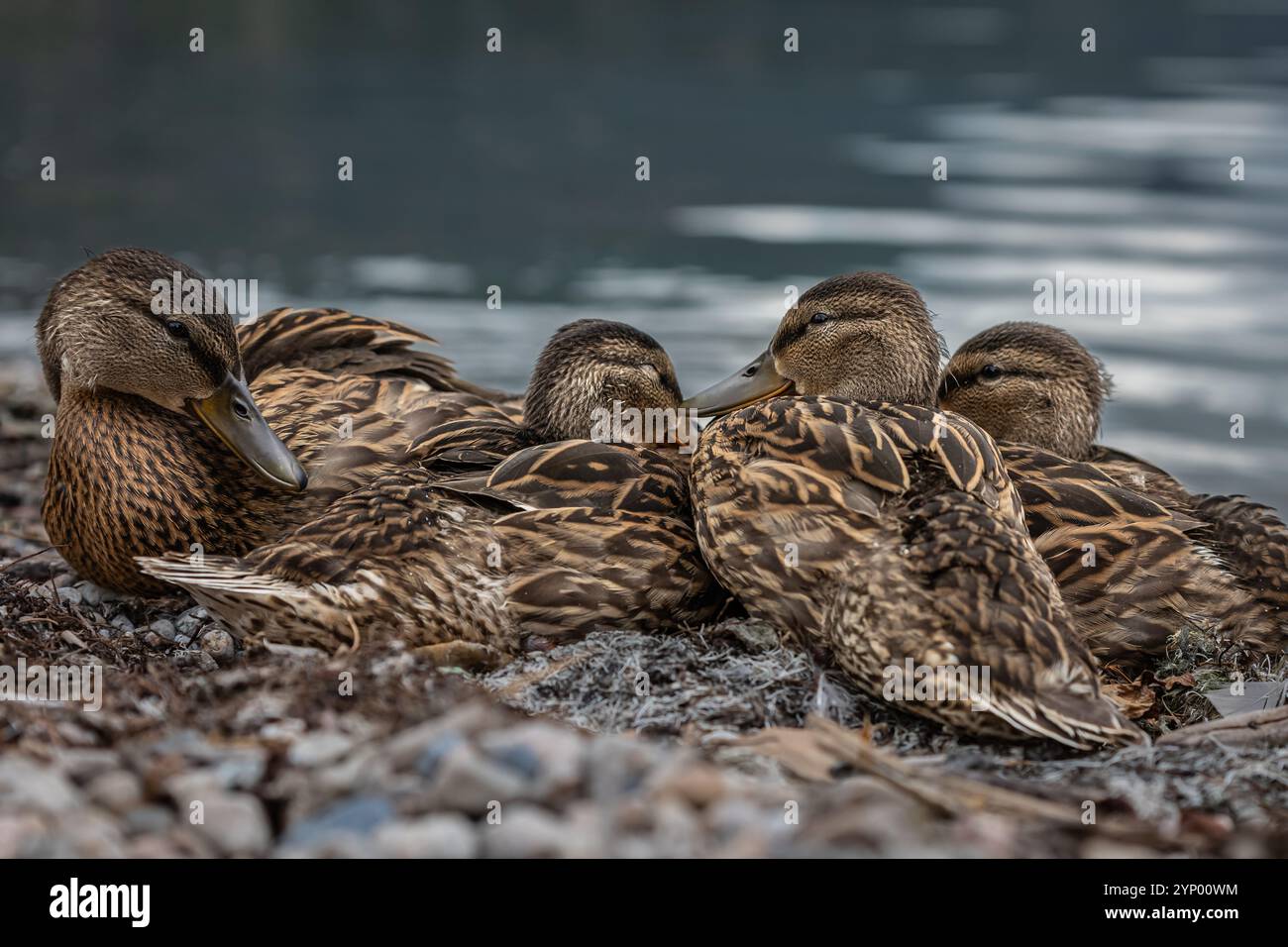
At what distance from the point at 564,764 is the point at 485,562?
206cm

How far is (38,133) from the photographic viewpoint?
18953 millimetres

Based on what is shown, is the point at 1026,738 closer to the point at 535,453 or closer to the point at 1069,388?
the point at 535,453

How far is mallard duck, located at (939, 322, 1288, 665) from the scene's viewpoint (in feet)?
18.3

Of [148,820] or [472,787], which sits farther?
[148,820]

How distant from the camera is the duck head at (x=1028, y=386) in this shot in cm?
692

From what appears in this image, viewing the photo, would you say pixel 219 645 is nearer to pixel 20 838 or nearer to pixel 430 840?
pixel 20 838

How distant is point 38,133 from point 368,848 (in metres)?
18.0

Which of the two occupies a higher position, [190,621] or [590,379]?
[590,379]

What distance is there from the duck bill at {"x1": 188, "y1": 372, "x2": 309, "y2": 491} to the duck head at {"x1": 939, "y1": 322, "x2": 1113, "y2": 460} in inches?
122

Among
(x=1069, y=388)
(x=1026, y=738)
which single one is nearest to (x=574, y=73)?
(x=1069, y=388)

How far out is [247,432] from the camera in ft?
19.8

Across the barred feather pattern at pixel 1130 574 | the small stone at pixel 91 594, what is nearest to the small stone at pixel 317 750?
the small stone at pixel 91 594

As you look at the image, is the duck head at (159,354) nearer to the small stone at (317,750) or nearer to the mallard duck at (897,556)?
the mallard duck at (897,556)

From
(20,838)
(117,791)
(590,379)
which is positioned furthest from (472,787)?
(590,379)
